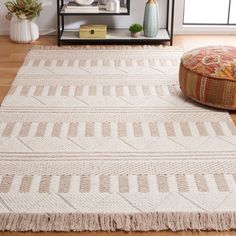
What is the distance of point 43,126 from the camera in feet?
8.51

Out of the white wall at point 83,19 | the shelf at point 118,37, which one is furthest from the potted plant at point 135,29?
the white wall at point 83,19

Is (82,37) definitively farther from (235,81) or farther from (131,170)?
(131,170)

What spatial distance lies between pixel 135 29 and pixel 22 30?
81 centimetres

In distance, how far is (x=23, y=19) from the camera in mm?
3871

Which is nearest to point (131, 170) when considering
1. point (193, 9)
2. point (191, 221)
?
point (191, 221)

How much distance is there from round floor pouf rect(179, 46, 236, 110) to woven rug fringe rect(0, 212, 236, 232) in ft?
2.97

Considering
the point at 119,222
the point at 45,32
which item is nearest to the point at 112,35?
the point at 45,32

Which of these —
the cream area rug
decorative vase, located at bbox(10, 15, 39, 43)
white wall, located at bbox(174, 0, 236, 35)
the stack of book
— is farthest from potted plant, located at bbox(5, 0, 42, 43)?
white wall, located at bbox(174, 0, 236, 35)

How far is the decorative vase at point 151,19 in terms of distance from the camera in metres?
3.82

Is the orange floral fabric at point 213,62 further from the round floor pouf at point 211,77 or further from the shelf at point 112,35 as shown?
the shelf at point 112,35

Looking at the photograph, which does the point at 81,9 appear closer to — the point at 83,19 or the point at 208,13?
the point at 83,19

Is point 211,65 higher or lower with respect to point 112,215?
higher

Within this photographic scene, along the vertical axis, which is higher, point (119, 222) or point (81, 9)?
point (81, 9)

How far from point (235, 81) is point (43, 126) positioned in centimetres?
96
